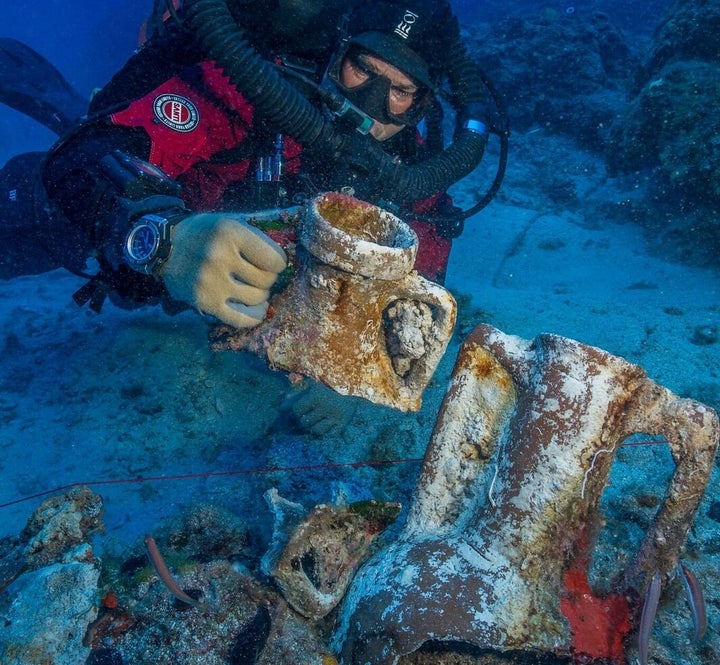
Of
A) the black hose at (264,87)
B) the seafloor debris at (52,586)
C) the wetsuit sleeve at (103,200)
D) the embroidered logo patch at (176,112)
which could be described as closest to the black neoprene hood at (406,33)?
the black hose at (264,87)

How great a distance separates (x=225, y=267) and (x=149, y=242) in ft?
1.51

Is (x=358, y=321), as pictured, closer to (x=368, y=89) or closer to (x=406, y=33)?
(x=368, y=89)

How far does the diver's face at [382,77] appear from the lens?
3.55 meters

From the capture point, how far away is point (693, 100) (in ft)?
22.4

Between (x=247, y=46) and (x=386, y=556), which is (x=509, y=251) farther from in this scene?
(x=386, y=556)

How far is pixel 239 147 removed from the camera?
3289 millimetres

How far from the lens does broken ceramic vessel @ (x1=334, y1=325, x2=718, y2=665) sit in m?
1.37

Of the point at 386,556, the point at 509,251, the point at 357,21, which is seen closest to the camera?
the point at 386,556

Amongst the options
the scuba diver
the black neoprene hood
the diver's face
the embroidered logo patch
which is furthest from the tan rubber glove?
the black neoprene hood

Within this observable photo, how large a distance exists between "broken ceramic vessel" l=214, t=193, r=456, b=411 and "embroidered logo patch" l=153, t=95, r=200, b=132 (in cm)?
170

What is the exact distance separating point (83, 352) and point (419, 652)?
4779 mm

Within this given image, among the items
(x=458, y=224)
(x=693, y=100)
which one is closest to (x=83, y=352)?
(x=458, y=224)

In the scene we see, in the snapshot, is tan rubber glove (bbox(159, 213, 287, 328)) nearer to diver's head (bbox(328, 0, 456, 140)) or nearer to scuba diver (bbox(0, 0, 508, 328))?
scuba diver (bbox(0, 0, 508, 328))

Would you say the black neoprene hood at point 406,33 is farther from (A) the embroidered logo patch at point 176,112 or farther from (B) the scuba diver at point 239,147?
(A) the embroidered logo patch at point 176,112
